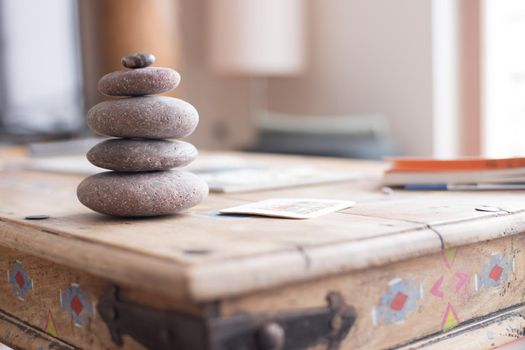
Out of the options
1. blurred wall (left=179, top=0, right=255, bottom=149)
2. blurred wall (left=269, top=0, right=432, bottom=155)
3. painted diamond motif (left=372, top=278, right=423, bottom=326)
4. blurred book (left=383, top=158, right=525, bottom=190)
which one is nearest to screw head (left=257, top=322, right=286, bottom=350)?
painted diamond motif (left=372, top=278, right=423, bottom=326)

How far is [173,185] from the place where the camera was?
85cm

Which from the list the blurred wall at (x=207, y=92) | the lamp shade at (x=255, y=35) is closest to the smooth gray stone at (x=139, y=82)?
the lamp shade at (x=255, y=35)

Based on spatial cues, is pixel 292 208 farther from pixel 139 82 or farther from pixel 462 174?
pixel 462 174

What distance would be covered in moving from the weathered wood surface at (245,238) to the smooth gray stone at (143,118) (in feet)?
0.34

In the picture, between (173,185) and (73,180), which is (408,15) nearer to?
(73,180)

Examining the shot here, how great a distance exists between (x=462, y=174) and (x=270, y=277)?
611 mm

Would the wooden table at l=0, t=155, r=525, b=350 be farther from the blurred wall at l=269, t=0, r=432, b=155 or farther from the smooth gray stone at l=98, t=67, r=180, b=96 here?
the blurred wall at l=269, t=0, r=432, b=155

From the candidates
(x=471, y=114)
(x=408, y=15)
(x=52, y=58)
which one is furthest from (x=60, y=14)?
(x=471, y=114)

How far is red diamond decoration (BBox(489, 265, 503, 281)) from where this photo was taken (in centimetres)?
88

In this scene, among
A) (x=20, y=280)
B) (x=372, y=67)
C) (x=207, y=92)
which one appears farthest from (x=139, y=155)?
(x=207, y=92)

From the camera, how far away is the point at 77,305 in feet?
2.66

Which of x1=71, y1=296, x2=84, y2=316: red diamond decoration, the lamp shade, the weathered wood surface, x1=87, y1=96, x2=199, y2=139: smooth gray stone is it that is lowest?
x1=71, y1=296, x2=84, y2=316: red diamond decoration

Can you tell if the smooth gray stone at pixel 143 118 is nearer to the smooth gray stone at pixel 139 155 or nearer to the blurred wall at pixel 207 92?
the smooth gray stone at pixel 139 155

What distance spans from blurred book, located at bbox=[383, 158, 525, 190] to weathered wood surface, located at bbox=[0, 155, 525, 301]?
68 mm
